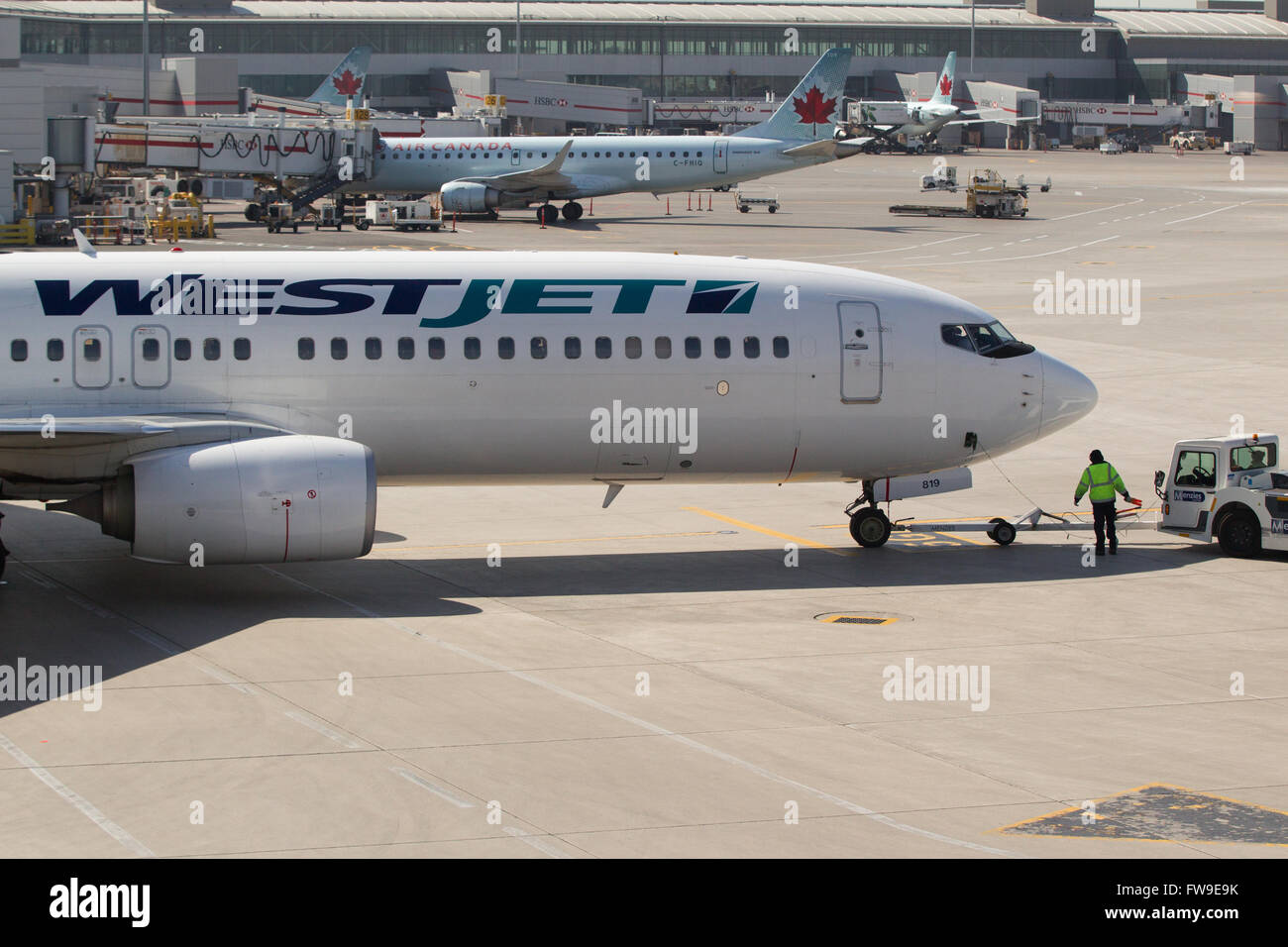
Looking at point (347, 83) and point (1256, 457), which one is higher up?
point (347, 83)

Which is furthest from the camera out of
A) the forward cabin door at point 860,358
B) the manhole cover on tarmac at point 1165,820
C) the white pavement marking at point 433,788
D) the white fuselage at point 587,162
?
the white fuselage at point 587,162

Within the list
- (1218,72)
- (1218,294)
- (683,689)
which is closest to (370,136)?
(1218,294)

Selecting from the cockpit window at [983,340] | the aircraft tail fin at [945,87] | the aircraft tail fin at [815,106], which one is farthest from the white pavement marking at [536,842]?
the aircraft tail fin at [945,87]

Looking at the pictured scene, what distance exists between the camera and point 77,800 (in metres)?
15.6

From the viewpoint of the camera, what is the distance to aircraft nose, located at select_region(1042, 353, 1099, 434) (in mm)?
27453

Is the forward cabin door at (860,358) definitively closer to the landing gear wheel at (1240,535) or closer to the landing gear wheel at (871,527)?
the landing gear wheel at (871,527)

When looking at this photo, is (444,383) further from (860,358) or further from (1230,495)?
(1230,495)

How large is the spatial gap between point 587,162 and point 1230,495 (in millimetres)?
66067

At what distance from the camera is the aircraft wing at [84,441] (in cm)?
2342

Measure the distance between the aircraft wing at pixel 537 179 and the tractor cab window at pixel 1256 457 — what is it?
60.3 m

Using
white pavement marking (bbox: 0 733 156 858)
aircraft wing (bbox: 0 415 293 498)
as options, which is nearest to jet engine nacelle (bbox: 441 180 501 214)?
aircraft wing (bbox: 0 415 293 498)

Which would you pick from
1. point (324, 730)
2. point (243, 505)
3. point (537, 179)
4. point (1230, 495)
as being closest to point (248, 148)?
point (537, 179)

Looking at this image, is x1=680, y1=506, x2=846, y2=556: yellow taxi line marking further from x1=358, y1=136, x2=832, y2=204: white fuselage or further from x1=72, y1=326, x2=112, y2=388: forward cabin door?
x1=358, y1=136, x2=832, y2=204: white fuselage
